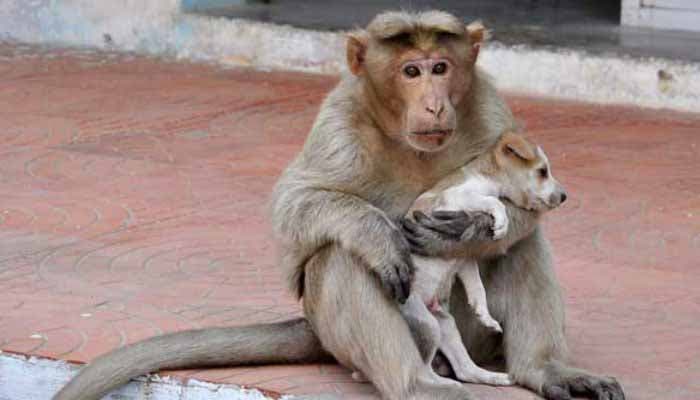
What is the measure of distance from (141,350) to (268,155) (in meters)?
3.90

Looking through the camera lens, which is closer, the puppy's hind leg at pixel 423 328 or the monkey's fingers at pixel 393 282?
the monkey's fingers at pixel 393 282

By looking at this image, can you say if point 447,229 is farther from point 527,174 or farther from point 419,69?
point 419,69

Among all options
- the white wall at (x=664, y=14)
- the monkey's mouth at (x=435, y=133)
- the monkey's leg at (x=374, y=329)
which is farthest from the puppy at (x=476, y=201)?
the white wall at (x=664, y=14)

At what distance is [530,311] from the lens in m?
4.92

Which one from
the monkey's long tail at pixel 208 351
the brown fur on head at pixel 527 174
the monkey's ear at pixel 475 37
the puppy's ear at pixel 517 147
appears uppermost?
the monkey's ear at pixel 475 37

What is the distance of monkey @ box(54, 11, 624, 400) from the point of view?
4.58m

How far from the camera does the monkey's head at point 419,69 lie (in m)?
4.53

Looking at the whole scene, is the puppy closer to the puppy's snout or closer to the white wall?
the puppy's snout

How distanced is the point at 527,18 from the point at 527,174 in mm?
7231

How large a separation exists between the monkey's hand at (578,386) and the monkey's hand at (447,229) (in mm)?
515

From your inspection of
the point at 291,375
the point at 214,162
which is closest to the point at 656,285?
the point at 291,375

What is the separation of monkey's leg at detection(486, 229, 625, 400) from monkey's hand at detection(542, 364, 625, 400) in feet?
0.08

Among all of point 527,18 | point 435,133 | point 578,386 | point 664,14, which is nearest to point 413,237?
point 435,133

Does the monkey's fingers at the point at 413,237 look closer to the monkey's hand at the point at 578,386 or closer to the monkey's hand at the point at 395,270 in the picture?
the monkey's hand at the point at 395,270
